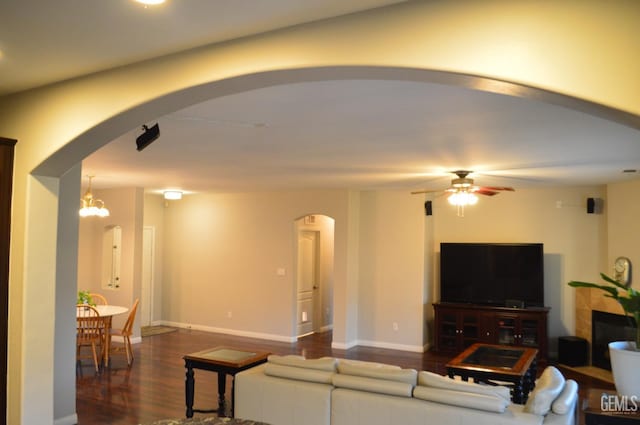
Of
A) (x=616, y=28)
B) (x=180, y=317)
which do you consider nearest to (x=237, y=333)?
(x=180, y=317)

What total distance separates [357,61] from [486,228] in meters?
7.16

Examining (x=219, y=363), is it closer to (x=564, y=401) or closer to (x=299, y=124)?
(x=299, y=124)

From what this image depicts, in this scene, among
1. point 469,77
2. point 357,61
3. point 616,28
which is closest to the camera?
point 616,28

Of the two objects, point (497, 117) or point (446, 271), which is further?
point (446, 271)

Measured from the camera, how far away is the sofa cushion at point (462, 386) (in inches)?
140

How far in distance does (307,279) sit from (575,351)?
4.76 meters

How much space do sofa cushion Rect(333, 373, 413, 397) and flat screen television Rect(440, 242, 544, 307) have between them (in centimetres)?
478

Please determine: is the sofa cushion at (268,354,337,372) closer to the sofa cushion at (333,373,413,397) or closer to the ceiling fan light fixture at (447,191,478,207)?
the sofa cushion at (333,373,413,397)

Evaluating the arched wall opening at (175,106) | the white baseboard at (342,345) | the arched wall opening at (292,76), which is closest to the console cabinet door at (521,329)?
the white baseboard at (342,345)

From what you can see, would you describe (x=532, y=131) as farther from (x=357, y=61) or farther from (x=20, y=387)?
(x=20, y=387)

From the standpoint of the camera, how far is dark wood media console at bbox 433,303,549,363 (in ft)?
25.3

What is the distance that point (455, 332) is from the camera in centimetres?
830

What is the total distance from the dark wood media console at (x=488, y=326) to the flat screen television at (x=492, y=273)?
8.6 inches

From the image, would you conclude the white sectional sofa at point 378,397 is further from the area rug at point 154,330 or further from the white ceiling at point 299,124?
the area rug at point 154,330
